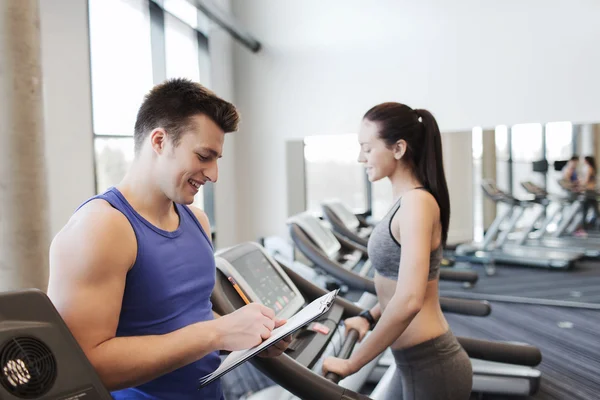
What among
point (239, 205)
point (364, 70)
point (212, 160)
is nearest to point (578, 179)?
point (364, 70)

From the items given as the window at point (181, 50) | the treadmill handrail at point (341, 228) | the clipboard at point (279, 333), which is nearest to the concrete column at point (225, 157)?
the window at point (181, 50)

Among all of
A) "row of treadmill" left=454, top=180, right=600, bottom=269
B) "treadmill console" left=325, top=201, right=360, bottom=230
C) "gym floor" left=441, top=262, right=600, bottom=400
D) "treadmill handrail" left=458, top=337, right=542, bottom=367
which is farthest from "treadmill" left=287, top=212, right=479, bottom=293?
"row of treadmill" left=454, top=180, right=600, bottom=269

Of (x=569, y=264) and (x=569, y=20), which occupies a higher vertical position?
(x=569, y=20)

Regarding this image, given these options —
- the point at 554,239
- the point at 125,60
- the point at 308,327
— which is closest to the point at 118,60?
the point at 125,60

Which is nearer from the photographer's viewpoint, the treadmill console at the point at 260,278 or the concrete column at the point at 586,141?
the treadmill console at the point at 260,278

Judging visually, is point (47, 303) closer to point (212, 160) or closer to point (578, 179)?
point (212, 160)

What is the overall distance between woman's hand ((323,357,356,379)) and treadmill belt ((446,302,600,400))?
1796mm

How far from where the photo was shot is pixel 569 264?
5746 mm

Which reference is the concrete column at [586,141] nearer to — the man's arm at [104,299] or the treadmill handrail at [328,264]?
the treadmill handrail at [328,264]

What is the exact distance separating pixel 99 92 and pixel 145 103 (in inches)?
118

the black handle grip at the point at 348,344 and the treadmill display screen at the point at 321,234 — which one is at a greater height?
the treadmill display screen at the point at 321,234

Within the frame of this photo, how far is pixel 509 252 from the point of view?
20.1 ft

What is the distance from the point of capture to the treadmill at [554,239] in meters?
5.66

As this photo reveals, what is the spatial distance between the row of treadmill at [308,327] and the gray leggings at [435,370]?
210mm
